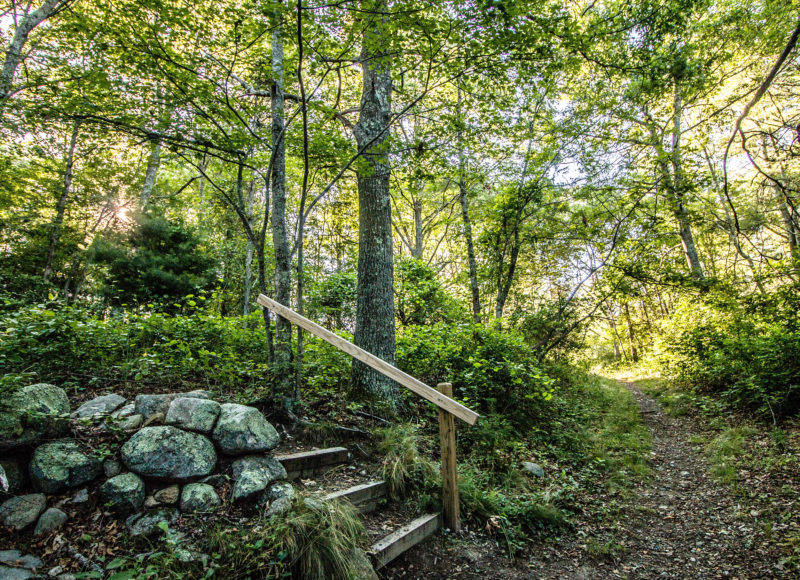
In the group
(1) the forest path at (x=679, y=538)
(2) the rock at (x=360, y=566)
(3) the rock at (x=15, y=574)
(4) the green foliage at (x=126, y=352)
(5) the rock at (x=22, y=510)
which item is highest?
(4) the green foliage at (x=126, y=352)

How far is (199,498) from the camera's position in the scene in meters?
2.42

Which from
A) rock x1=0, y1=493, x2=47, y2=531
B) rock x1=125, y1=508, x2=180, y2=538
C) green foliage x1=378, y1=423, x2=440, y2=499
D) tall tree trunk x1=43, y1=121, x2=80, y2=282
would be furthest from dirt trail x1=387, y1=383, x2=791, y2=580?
tall tree trunk x1=43, y1=121, x2=80, y2=282

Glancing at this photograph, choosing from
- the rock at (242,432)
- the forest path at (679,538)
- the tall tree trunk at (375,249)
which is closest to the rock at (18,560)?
the rock at (242,432)

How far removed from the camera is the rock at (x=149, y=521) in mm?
2160

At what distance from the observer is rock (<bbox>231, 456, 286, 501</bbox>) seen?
2555 millimetres

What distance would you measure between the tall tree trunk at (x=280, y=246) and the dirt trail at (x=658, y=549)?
6.58 ft

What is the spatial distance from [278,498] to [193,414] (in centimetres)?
95

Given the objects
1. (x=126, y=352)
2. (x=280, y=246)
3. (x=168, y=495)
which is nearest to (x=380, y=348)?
(x=280, y=246)

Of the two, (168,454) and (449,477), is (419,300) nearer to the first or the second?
(449,477)

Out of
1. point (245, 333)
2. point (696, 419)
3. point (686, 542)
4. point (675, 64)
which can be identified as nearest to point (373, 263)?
point (245, 333)

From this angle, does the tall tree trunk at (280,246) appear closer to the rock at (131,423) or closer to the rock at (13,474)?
the rock at (131,423)

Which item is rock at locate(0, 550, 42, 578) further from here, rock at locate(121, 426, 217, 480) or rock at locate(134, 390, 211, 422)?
rock at locate(134, 390, 211, 422)

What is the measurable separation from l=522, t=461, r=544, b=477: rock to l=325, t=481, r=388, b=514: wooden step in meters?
2.27

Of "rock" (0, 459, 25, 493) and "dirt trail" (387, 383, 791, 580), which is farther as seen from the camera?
"dirt trail" (387, 383, 791, 580)
